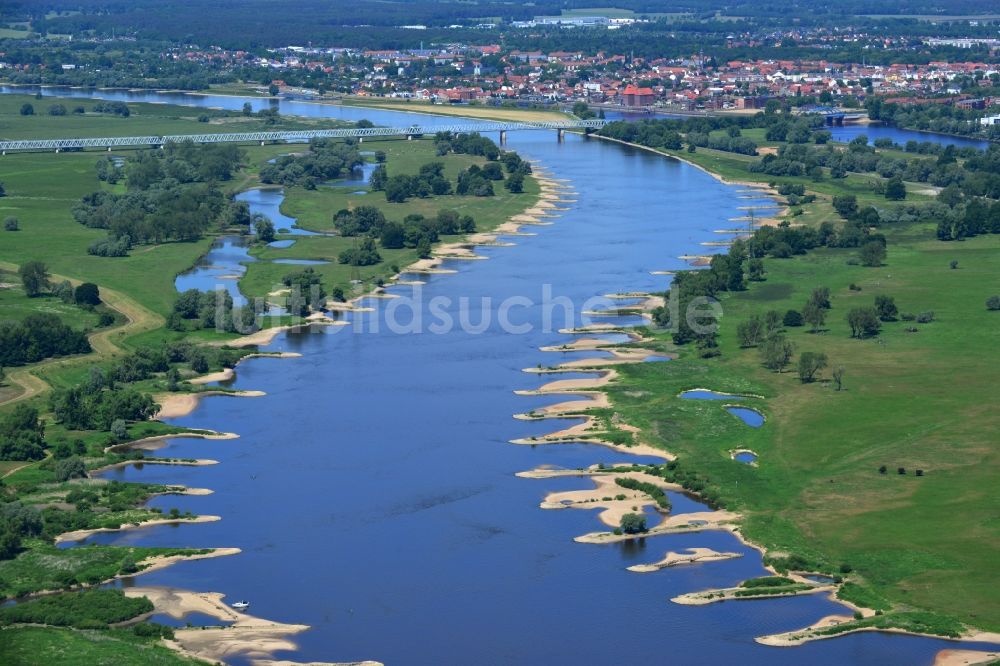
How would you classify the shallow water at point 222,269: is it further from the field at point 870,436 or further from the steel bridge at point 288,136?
the steel bridge at point 288,136

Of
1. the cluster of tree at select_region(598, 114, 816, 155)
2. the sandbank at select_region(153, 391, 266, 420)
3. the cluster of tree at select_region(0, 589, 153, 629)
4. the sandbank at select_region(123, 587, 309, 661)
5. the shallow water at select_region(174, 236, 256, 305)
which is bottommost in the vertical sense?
the sandbank at select_region(123, 587, 309, 661)

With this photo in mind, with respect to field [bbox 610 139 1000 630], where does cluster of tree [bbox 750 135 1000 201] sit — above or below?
above

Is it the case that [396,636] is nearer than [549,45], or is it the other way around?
[396,636]

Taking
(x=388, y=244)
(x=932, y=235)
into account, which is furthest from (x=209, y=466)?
(x=932, y=235)

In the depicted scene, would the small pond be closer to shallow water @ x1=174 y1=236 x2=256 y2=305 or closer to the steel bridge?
shallow water @ x1=174 y1=236 x2=256 y2=305

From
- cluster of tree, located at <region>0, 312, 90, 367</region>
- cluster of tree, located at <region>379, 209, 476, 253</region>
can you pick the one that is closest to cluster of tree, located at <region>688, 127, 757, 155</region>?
cluster of tree, located at <region>379, 209, 476, 253</region>

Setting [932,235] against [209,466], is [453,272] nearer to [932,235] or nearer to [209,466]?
[932,235]
